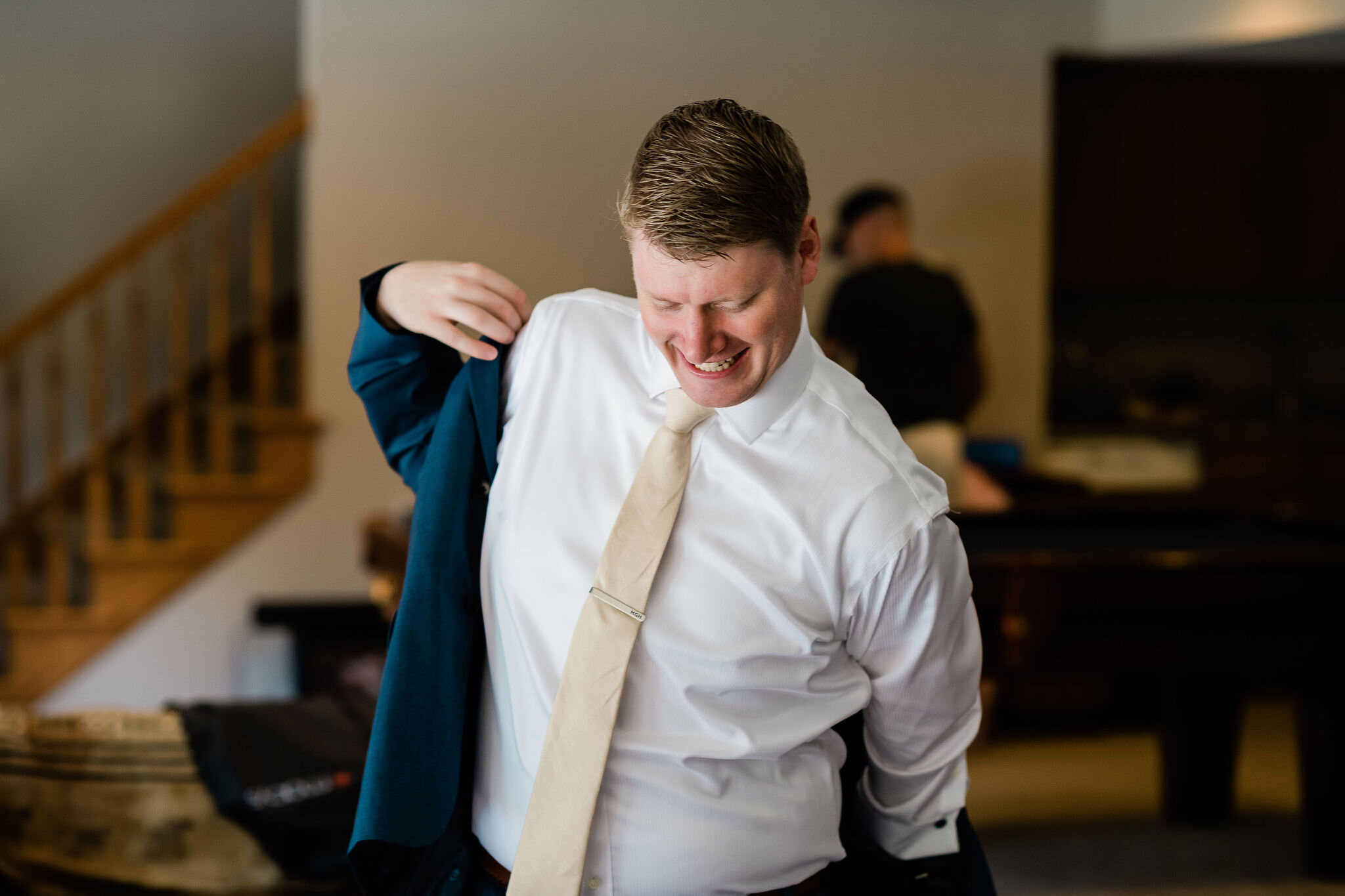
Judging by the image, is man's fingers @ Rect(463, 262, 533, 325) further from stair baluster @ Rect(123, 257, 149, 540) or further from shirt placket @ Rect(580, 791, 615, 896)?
stair baluster @ Rect(123, 257, 149, 540)

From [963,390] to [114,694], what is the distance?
128 inches

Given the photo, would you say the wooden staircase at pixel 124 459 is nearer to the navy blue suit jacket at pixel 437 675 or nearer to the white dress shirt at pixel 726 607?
the navy blue suit jacket at pixel 437 675

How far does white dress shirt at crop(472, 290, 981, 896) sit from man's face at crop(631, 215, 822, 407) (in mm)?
92

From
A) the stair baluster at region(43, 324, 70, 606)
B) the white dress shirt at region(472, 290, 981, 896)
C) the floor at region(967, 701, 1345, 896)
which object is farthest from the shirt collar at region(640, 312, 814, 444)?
the stair baluster at region(43, 324, 70, 606)

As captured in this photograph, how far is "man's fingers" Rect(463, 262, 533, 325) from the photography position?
1.15 m

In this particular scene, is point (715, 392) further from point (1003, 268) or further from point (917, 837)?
point (1003, 268)

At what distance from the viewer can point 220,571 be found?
4480 millimetres

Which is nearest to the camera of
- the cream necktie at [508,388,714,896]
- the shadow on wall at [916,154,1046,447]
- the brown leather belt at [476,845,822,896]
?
the cream necktie at [508,388,714,896]

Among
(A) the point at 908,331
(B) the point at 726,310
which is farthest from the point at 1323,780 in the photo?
(B) the point at 726,310

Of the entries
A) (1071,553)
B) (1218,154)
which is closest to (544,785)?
(1071,553)

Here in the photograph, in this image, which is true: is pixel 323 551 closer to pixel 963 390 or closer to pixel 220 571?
Answer: pixel 220 571

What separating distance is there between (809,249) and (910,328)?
2.72 m

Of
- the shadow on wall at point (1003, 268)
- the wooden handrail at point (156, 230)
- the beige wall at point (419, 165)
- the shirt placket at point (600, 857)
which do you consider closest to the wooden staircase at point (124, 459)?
the wooden handrail at point (156, 230)

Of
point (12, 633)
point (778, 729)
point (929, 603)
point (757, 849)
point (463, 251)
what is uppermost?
point (463, 251)
